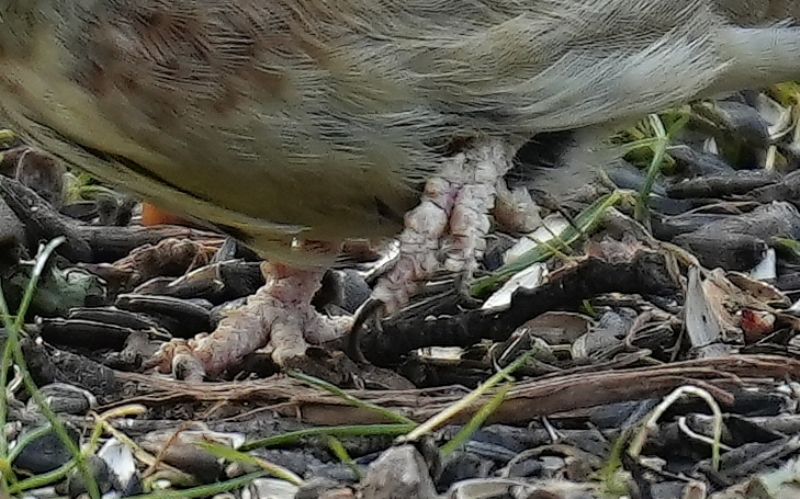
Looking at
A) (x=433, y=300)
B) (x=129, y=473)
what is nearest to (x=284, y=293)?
(x=433, y=300)

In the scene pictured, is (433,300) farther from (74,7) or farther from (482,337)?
(74,7)

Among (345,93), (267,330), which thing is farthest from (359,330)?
(345,93)

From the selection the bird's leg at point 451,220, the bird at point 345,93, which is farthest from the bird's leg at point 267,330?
the bird's leg at point 451,220

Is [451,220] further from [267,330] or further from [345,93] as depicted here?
[267,330]

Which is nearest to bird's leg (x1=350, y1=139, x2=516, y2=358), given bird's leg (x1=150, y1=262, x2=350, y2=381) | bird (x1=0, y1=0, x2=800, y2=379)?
bird (x1=0, y1=0, x2=800, y2=379)

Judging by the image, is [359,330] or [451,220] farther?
[359,330]

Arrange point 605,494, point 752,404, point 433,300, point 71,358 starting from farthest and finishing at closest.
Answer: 1. point 433,300
2. point 71,358
3. point 752,404
4. point 605,494

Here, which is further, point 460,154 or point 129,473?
point 460,154

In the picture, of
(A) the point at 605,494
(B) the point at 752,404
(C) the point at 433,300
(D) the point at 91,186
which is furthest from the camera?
(D) the point at 91,186
